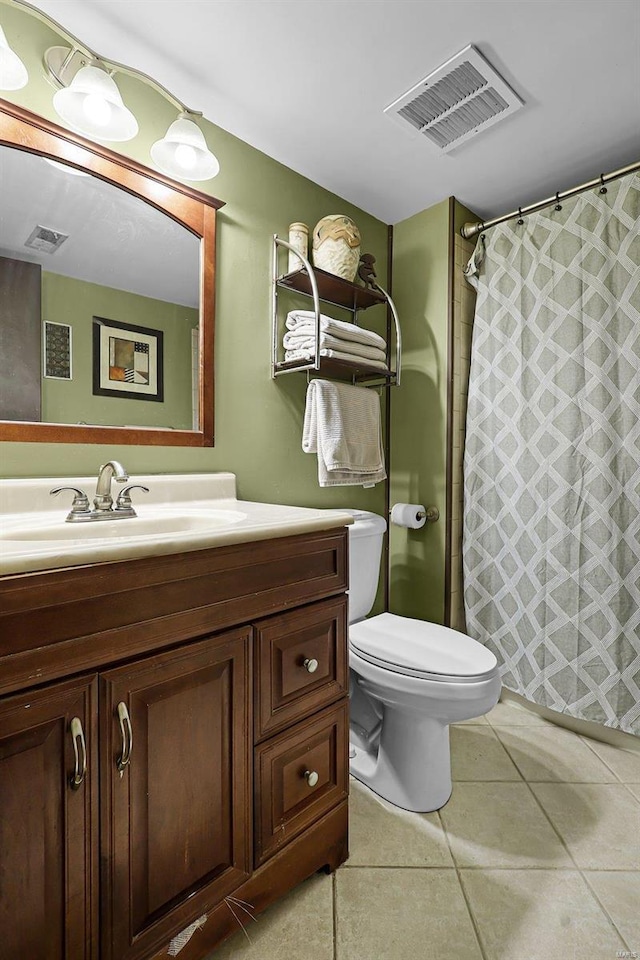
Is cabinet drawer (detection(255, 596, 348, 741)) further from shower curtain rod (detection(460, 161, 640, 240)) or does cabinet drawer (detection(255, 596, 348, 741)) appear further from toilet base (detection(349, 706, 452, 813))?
shower curtain rod (detection(460, 161, 640, 240))

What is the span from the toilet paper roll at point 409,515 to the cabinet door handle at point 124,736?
144cm

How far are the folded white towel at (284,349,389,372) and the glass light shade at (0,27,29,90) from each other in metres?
0.97

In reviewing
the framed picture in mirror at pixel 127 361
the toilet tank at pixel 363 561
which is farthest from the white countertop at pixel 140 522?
the toilet tank at pixel 363 561

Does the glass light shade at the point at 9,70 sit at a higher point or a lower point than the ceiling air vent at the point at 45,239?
higher

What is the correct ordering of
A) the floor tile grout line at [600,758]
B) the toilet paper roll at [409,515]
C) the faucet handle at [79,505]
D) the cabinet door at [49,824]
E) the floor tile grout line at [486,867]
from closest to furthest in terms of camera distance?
the cabinet door at [49,824] → the faucet handle at [79,505] → the floor tile grout line at [486,867] → the floor tile grout line at [600,758] → the toilet paper roll at [409,515]

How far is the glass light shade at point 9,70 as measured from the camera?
105 cm

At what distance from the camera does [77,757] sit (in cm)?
75

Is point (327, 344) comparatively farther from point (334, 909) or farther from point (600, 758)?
point (600, 758)

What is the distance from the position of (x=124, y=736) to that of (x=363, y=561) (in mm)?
1020

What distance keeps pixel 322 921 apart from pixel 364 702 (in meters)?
0.69

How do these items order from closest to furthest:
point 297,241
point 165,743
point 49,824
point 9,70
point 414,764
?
point 49,824, point 165,743, point 9,70, point 414,764, point 297,241

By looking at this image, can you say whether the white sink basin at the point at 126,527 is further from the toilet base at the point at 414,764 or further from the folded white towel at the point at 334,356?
the toilet base at the point at 414,764

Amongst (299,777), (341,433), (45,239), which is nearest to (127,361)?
(45,239)

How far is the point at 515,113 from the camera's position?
1.54 metres
